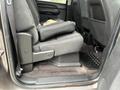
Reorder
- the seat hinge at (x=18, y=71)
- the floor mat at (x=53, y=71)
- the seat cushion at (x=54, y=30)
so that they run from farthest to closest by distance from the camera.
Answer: the seat cushion at (x=54, y=30)
the floor mat at (x=53, y=71)
the seat hinge at (x=18, y=71)

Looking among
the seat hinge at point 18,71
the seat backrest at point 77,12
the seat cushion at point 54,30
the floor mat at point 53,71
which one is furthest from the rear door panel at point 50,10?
the seat hinge at point 18,71

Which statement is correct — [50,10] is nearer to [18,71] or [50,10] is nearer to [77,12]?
[77,12]

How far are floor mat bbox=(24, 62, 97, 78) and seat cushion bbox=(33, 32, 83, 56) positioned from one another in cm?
10

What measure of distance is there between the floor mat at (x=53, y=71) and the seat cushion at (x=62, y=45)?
0.10m

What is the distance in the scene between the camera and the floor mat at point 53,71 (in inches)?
48.5

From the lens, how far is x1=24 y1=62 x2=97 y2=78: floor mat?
4.04ft

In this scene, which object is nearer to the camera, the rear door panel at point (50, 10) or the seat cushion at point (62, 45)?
the seat cushion at point (62, 45)

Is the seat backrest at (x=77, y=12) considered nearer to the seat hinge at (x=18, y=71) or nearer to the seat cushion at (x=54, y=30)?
the seat cushion at (x=54, y=30)

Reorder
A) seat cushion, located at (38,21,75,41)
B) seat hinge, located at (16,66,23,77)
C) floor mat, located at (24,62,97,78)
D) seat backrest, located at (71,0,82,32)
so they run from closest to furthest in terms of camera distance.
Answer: seat hinge, located at (16,66,23,77) → floor mat, located at (24,62,97,78) → seat cushion, located at (38,21,75,41) → seat backrest, located at (71,0,82,32)

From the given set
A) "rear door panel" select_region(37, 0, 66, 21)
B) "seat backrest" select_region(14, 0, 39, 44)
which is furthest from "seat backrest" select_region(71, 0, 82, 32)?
"seat backrest" select_region(14, 0, 39, 44)

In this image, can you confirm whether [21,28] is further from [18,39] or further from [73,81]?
[73,81]

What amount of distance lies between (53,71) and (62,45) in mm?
188

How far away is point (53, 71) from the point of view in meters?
1.29

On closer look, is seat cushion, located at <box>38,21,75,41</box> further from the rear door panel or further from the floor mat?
the rear door panel
